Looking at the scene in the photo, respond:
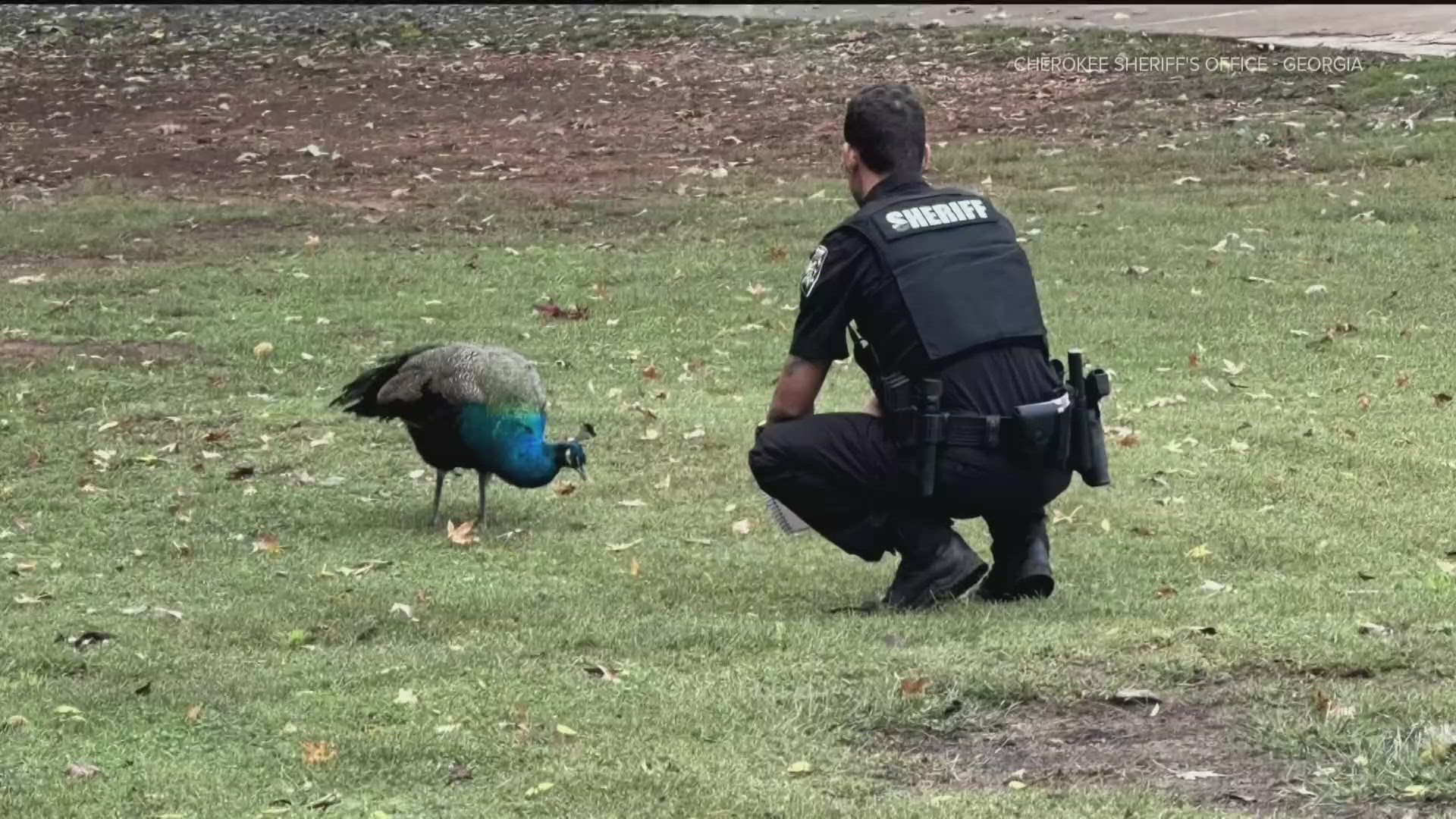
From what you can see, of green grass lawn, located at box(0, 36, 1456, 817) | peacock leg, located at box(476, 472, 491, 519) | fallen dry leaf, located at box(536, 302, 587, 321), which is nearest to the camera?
green grass lawn, located at box(0, 36, 1456, 817)

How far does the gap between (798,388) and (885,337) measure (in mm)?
311

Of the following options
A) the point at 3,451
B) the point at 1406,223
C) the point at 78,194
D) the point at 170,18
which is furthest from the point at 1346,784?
the point at 170,18

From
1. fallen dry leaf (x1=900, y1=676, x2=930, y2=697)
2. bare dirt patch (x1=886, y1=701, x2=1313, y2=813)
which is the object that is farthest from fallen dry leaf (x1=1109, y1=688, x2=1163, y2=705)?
fallen dry leaf (x1=900, y1=676, x2=930, y2=697)

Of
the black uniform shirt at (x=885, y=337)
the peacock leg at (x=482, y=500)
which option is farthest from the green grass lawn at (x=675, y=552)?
the black uniform shirt at (x=885, y=337)

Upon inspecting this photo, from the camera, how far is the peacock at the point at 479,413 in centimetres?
700

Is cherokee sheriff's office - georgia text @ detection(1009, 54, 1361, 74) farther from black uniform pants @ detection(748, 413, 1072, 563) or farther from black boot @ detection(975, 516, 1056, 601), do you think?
black uniform pants @ detection(748, 413, 1072, 563)

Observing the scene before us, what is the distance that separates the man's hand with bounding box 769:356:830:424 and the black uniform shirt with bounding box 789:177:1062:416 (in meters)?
0.04

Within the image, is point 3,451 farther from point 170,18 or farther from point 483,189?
point 170,18

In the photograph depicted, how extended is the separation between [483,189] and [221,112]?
4.77 meters

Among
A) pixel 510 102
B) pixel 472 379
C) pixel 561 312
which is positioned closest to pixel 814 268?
pixel 472 379

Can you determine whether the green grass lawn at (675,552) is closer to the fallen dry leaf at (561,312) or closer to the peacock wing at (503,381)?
the fallen dry leaf at (561,312)

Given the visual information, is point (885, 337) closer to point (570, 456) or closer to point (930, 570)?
point (930, 570)

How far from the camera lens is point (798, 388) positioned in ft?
19.2

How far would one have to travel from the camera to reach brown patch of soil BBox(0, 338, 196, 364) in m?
10.4
